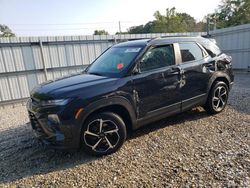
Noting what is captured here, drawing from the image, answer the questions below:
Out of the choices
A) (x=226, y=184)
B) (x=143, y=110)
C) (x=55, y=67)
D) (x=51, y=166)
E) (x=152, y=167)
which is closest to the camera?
(x=226, y=184)

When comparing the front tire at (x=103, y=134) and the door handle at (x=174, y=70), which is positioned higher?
the door handle at (x=174, y=70)

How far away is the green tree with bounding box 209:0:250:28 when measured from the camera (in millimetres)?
27656

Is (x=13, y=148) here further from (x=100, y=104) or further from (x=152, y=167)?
(x=152, y=167)

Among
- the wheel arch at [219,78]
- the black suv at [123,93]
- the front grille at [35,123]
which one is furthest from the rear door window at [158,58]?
the front grille at [35,123]

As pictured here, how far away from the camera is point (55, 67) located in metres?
9.01

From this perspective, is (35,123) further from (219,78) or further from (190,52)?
(219,78)

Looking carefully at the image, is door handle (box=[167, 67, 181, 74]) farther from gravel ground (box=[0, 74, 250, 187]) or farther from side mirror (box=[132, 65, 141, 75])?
gravel ground (box=[0, 74, 250, 187])

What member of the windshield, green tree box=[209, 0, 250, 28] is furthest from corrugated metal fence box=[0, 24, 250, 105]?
Answer: green tree box=[209, 0, 250, 28]

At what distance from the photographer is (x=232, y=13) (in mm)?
30125

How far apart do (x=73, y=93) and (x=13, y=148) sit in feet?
6.32

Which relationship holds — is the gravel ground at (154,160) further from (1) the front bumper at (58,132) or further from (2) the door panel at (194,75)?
(2) the door panel at (194,75)

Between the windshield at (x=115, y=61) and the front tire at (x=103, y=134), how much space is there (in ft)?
2.53

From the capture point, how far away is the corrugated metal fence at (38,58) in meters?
8.13

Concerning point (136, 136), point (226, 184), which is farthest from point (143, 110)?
point (226, 184)
